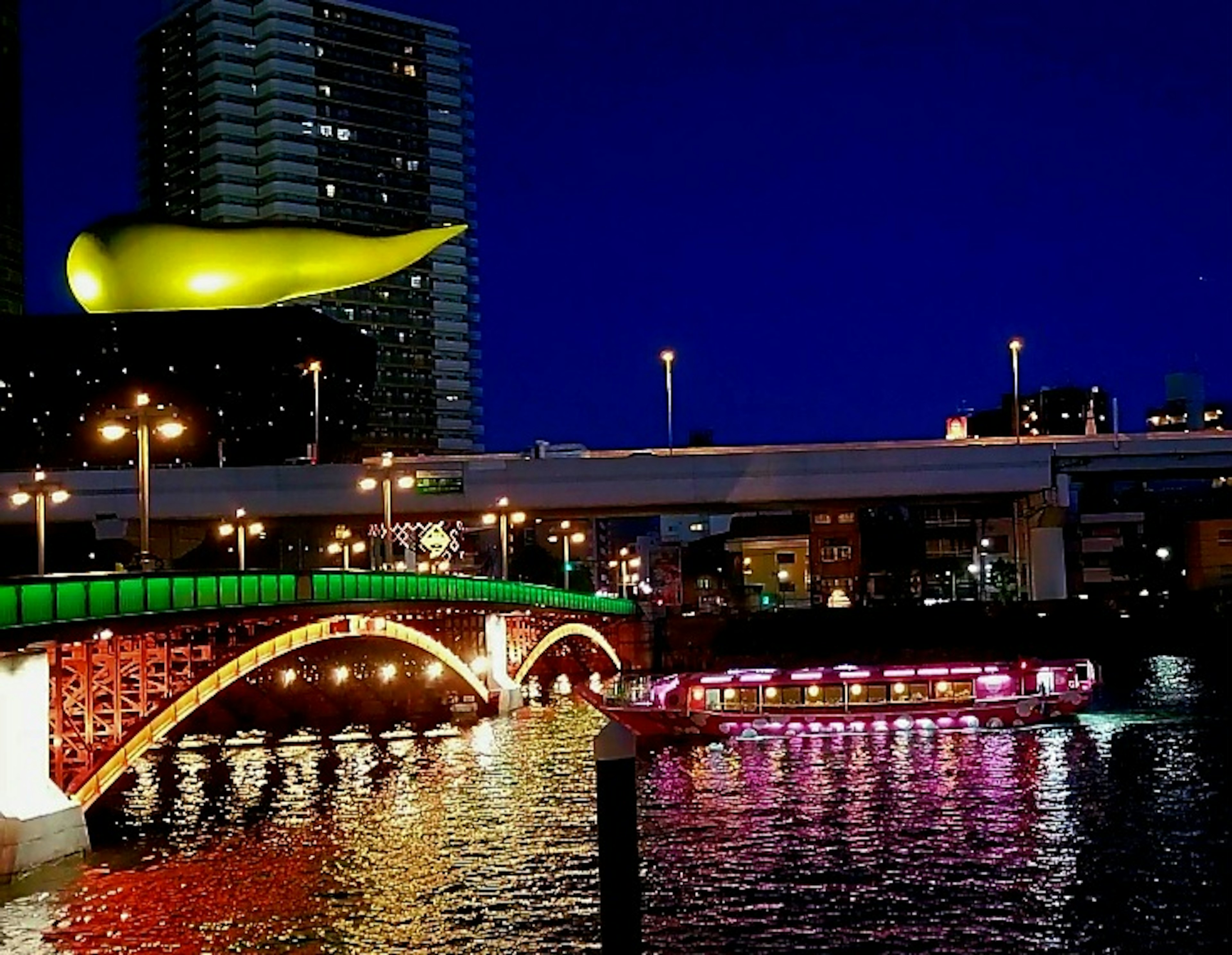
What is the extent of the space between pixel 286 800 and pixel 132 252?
6537 cm

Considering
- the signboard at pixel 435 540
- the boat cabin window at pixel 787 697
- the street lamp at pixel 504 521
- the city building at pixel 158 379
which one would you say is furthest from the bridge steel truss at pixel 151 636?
the city building at pixel 158 379

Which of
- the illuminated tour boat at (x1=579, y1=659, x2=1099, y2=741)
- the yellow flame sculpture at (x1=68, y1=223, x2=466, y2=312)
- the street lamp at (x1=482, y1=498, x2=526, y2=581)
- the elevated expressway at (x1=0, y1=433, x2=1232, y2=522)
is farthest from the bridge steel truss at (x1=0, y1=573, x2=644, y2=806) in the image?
the yellow flame sculpture at (x1=68, y1=223, x2=466, y2=312)

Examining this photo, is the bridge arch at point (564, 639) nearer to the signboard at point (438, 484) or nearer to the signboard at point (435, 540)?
the signboard at point (438, 484)

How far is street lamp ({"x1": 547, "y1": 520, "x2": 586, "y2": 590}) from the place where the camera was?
10917 cm

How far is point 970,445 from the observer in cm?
9806

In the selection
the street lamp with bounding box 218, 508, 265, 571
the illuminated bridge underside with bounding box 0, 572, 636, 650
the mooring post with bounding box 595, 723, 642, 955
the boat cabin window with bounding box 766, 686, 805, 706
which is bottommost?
the boat cabin window with bounding box 766, 686, 805, 706

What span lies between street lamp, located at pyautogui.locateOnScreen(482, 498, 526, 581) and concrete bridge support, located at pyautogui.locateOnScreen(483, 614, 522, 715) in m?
2.77

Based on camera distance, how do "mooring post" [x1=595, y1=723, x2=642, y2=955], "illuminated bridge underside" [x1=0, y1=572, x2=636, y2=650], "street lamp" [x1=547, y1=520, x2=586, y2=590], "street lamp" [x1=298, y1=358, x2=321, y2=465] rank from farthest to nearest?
1. "street lamp" [x1=547, y1=520, x2=586, y2=590]
2. "street lamp" [x1=298, y1=358, x2=321, y2=465]
3. "illuminated bridge underside" [x1=0, y1=572, x2=636, y2=650]
4. "mooring post" [x1=595, y1=723, x2=642, y2=955]

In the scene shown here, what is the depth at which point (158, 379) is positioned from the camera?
115m

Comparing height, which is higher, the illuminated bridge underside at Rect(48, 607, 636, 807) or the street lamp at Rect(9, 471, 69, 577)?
the street lamp at Rect(9, 471, 69, 577)

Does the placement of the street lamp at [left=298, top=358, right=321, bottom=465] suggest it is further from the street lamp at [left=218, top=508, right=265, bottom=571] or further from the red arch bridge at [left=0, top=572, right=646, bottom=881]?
the red arch bridge at [left=0, top=572, right=646, bottom=881]

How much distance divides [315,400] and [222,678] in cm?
6675

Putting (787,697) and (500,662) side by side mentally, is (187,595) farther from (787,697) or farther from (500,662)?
(500,662)

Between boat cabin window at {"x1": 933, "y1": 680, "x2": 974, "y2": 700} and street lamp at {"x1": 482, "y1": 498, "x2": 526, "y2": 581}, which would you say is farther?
street lamp at {"x1": 482, "y1": 498, "x2": 526, "y2": 581}
